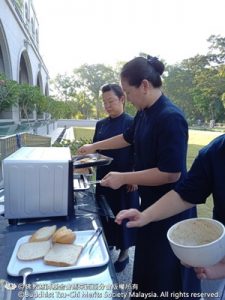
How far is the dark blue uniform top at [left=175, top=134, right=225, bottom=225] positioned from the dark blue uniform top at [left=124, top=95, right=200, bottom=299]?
8.4 inches

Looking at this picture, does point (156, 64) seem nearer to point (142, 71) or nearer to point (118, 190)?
point (142, 71)

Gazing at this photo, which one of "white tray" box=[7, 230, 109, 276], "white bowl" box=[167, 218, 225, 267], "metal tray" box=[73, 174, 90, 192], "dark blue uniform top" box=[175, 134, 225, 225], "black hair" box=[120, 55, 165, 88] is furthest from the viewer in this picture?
"metal tray" box=[73, 174, 90, 192]

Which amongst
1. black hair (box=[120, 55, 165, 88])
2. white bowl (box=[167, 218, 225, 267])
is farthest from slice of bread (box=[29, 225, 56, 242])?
black hair (box=[120, 55, 165, 88])

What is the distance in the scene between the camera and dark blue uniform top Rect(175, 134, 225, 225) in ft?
3.23

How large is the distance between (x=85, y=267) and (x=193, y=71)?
122 ft

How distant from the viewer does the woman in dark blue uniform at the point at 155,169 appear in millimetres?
1293

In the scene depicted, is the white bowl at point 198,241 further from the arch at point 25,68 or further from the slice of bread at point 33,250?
the arch at point 25,68

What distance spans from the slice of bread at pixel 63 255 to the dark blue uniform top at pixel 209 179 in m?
0.46

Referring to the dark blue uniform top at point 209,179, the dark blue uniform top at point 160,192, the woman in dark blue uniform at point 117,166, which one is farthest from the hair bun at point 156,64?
the woman in dark blue uniform at point 117,166

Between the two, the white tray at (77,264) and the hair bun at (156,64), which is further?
the hair bun at (156,64)

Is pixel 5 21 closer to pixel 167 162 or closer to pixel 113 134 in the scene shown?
pixel 113 134

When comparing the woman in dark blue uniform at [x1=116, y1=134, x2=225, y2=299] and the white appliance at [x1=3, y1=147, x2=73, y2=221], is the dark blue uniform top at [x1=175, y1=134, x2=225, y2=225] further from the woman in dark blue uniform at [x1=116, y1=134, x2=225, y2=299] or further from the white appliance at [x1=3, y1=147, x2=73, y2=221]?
the white appliance at [x1=3, y1=147, x2=73, y2=221]

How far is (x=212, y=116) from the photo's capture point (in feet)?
115

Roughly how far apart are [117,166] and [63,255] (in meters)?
1.29
